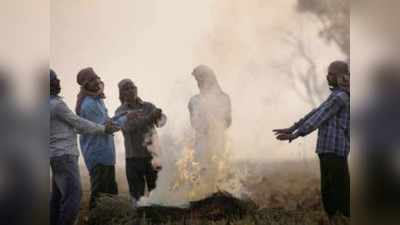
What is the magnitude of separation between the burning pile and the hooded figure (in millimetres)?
133

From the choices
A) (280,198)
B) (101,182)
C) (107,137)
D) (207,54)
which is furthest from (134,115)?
(280,198)

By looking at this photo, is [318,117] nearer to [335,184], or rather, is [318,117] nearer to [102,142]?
[335,184]

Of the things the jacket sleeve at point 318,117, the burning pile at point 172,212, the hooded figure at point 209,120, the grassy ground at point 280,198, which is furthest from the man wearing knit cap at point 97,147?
the jacket sleeve at point 318,117

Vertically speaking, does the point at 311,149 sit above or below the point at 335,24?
below

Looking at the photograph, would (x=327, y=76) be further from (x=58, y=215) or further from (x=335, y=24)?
(x=58, y=215)

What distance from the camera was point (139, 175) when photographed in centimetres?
515

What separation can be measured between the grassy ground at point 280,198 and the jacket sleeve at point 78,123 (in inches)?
26.1

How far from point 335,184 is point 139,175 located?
146 cm

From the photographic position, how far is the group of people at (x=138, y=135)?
5.05 metres

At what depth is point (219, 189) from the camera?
5121 mm

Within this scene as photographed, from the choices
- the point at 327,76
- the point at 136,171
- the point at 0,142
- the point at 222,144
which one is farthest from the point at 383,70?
the point at 0,142

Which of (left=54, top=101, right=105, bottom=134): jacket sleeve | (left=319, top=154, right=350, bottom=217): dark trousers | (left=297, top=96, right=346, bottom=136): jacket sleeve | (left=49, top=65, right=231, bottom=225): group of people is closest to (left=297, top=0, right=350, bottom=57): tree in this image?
(left=297, top=96, right=346, bottom=136): jacket sleeve

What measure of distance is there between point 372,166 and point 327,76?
73 centimetres

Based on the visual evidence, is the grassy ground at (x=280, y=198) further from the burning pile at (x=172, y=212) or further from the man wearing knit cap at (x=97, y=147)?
the man wearing knit cap at (x=97, y=147)
